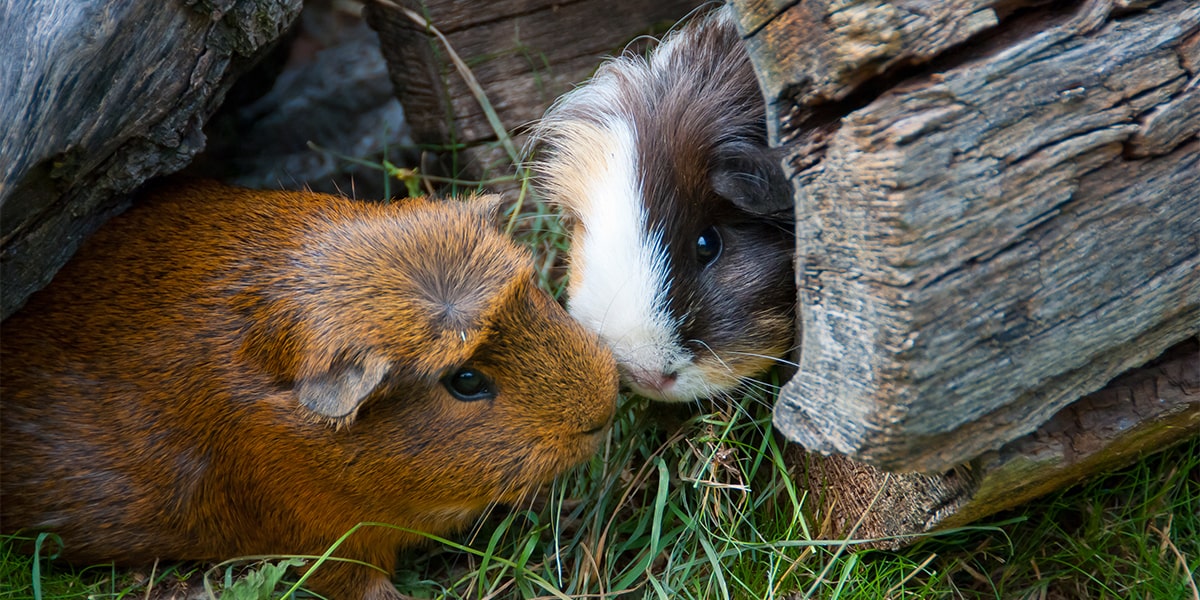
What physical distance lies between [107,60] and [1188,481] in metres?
2.51

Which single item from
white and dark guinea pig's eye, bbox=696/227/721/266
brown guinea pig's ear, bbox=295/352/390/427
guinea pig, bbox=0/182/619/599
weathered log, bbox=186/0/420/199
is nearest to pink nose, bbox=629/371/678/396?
guinea pig, bbox=0/182/619/599

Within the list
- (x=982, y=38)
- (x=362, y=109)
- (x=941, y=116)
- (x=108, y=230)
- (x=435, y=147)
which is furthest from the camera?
(x=362, y=109)

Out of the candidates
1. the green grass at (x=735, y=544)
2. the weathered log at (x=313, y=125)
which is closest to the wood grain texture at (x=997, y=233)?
the green grass at (x=735, y=544)

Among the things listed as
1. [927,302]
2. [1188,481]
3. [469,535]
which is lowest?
[1188,481]

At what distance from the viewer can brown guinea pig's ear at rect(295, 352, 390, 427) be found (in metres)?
1.77

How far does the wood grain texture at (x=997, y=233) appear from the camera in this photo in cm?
133

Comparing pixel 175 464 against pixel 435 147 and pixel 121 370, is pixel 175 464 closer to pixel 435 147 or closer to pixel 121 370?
pixel 121 370

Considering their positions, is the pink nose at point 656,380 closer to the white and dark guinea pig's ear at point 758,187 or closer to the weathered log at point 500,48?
the white and dark guinea pig's ear at point 758,187

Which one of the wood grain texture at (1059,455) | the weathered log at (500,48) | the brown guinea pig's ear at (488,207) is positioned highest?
the weathered log at (500,48)

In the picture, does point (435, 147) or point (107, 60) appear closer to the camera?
point (107, 60)

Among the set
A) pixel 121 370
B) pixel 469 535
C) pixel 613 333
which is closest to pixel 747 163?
pixel 613 333

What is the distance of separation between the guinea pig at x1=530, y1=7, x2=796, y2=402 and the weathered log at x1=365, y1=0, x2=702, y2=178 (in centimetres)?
66

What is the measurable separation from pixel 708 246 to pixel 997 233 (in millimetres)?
801

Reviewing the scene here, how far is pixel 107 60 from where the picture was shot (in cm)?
183
